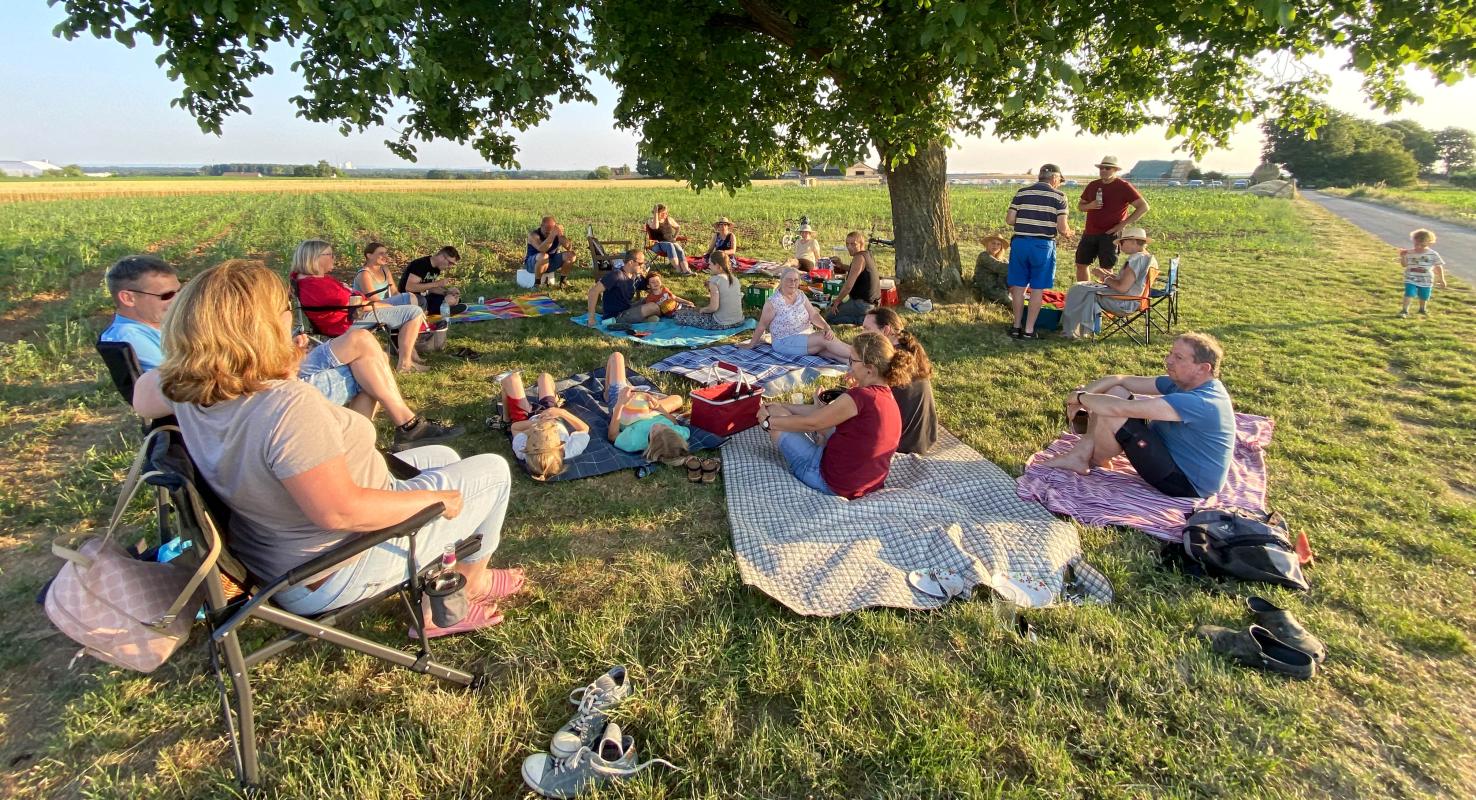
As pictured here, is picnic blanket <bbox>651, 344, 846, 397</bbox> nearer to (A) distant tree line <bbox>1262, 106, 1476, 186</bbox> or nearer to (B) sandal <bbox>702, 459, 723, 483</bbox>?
(B) sandal <bbox>702, 459, 723, 483</bbox>

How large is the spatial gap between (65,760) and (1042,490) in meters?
5.00

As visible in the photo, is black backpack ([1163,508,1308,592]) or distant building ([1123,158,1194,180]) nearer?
black backpack ([1163,508,1308,592])

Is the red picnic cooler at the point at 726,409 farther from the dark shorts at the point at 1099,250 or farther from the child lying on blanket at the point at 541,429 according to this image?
the dark shorts at the point at 1099,250

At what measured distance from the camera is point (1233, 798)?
2.31m

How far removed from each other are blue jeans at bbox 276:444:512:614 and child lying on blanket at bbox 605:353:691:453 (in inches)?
68.8

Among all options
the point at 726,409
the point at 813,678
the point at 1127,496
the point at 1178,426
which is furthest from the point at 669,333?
the point at 813,678

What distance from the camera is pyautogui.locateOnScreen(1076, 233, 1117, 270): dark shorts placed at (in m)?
9.40

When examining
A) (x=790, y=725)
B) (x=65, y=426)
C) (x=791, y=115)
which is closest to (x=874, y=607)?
(x=790, y=725)

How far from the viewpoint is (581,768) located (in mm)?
2393

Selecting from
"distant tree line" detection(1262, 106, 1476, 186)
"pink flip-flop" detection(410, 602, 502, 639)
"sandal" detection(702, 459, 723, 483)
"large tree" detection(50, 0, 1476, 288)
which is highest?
"distant tree line" detection(1262, 106, 1476, 186)

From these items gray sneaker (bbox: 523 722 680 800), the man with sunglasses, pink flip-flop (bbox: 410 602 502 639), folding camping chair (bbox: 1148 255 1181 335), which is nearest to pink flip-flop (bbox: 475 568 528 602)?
pink flip-flop (bbox: 410 602 502 639)

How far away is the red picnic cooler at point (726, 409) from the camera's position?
5.29 metres

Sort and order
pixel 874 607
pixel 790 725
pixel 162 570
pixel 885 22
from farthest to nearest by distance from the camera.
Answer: pixel 885 22 → pixel 874 607 → pixel 790 725 → pixel 162 570

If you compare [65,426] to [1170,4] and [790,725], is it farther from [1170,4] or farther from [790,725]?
[1170,4]
